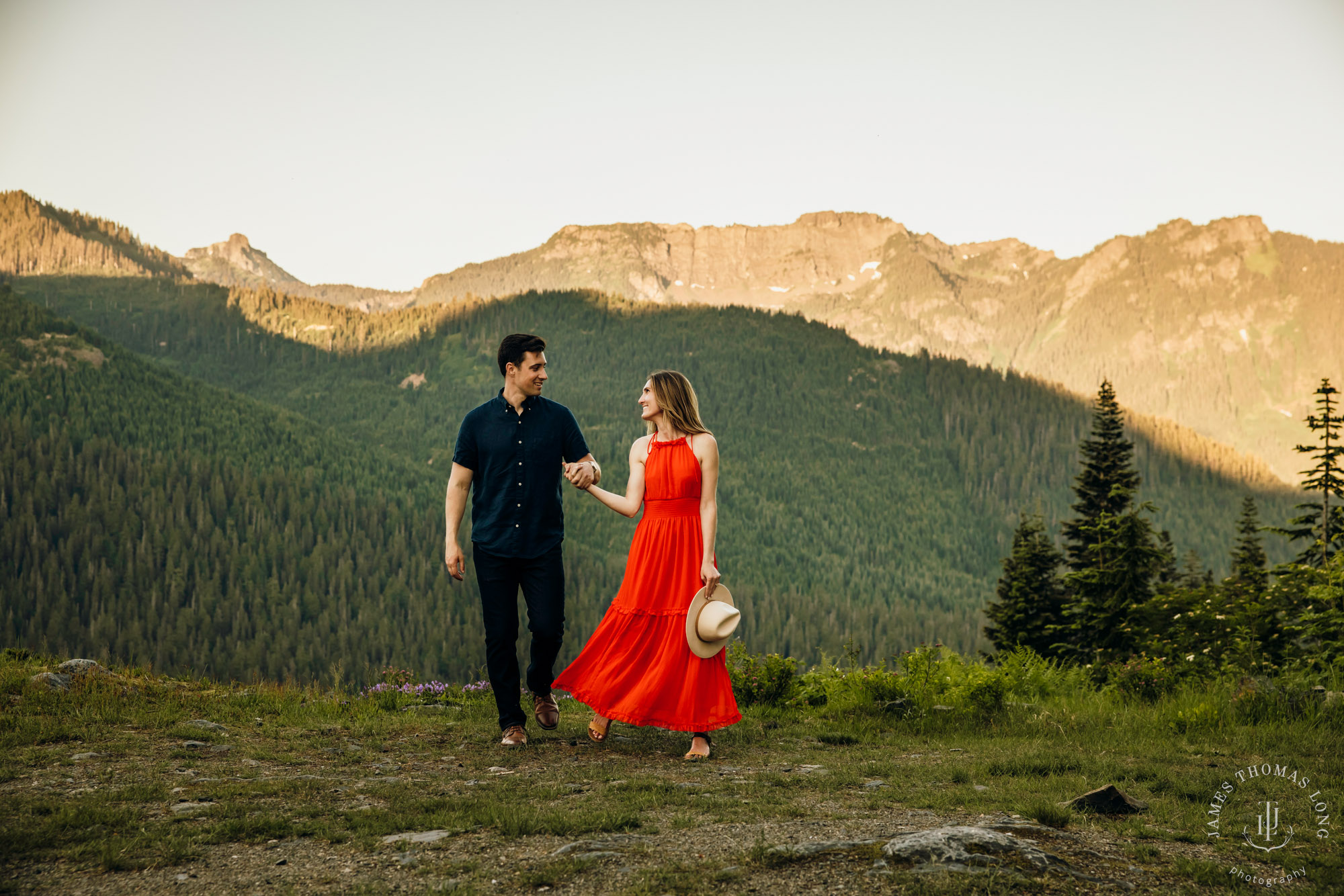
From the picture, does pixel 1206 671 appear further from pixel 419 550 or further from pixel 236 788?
pixel 419 550

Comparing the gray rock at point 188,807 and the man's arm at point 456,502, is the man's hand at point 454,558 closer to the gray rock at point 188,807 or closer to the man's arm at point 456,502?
the man's arm at point 456,502

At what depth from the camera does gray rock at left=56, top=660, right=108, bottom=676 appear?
9.54 meters

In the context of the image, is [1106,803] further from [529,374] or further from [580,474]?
[529,374]

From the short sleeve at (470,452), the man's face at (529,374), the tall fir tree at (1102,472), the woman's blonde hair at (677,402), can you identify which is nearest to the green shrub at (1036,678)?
the woman's blonde hair at (677,402)

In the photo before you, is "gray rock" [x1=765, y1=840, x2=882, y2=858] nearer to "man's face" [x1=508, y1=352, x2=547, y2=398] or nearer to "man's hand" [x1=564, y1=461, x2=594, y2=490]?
"man's hand" [x1=564, y1=461, x2=594, y2=490]

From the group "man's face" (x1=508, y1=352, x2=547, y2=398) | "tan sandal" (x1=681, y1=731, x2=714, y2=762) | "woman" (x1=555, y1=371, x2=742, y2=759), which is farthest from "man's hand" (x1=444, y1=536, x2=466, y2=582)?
"tan sandal" (x1=681, y1=731, x2=714, y2=762)

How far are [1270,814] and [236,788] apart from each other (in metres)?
6.10

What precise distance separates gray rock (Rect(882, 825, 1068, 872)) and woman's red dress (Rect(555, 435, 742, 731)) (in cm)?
328

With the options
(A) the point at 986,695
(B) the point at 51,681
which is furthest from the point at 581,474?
(B) the point at 51,681

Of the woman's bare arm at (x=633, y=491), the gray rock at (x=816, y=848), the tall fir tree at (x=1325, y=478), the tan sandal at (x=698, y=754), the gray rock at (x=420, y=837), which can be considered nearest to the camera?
the gray rock at (x=816, y=848)

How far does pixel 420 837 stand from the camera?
16.7 feet

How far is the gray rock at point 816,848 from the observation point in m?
4.59

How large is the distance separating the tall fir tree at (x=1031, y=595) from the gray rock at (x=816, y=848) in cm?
2970

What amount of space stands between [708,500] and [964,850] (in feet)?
13.5
